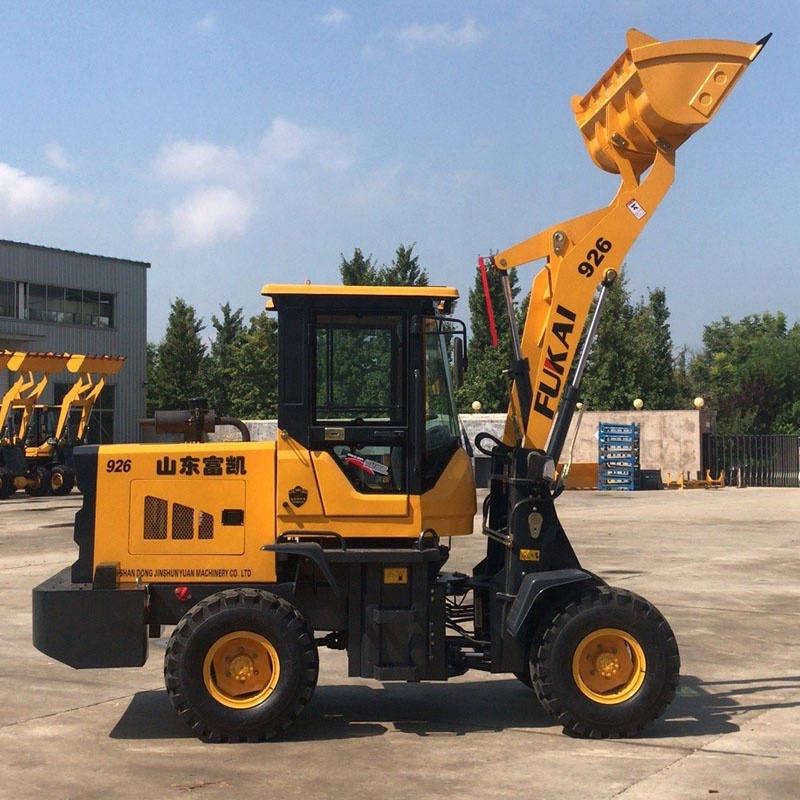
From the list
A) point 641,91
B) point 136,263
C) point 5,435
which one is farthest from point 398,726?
point 136,263

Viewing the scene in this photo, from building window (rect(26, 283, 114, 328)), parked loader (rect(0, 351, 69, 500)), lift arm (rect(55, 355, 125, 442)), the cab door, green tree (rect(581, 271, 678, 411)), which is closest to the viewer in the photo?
the cab door

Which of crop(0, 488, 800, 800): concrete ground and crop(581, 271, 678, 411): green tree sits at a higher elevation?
crop(581, 271, 678, 411): green tree

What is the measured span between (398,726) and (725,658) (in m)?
3.75

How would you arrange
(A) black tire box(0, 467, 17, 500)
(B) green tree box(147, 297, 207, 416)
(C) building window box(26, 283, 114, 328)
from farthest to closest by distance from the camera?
1. (B) green tree box(147, 297, 207, 416)
2. (C) building window box(26, 283, 114, 328)
3. (A) black tire box(0, 467, 17, 500)

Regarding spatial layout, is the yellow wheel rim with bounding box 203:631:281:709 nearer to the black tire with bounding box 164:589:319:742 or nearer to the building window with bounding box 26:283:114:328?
the black tire with bounding box 164:589:319:742

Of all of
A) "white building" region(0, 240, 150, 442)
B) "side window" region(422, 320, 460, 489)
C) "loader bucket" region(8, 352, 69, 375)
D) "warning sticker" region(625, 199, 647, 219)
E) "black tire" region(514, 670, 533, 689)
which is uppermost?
"white building" region(0, 240, 150, 442)

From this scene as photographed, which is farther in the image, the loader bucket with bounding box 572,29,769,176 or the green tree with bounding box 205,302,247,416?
the green tree with bounding box 205,302,247,416

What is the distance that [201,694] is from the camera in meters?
7.33

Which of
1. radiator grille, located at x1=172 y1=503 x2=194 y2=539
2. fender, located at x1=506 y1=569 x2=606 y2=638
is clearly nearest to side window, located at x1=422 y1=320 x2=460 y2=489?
fender, located at x1=506 y1=569 x2=606 y2=638

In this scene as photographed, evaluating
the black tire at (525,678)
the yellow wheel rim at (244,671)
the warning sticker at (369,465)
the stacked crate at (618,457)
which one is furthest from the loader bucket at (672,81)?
the stacked crate at (618,457)

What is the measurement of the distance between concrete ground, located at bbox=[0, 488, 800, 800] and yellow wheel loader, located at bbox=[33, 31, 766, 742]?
38cm

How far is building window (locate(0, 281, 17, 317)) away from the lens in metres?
46.2

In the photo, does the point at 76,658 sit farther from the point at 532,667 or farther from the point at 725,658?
the point at 725,658

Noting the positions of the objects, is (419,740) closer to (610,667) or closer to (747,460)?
(610,667)
